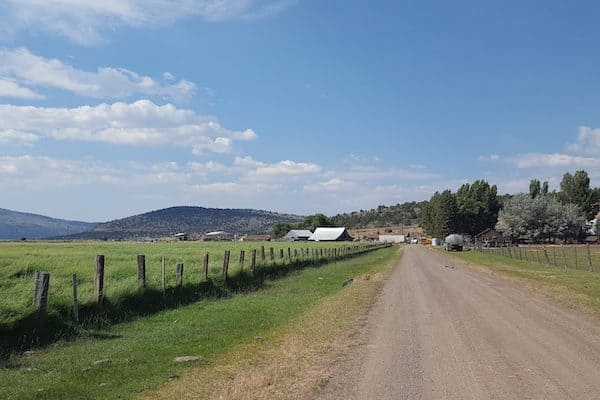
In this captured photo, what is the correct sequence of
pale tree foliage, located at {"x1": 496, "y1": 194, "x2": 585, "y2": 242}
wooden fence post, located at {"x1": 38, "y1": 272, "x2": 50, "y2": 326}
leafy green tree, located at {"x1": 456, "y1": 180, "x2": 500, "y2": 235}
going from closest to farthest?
1. wooden fence post, located at {"x1": 38, "y1": 272, "x2": 50, "y2": 326}
2. pale tree foliage, located at {"x1": 496, "y1": 194, "x2": 585, "y2": 242}
3. leafy green tree, located at {"x1": 456, "y1": 180, "x2": 500, "y2": 235}

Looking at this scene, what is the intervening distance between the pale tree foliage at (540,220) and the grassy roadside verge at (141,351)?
103 metres

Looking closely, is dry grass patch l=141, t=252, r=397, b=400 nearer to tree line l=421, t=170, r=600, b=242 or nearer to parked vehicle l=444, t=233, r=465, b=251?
parked vehicle l=444, t=233, r=465, b=251

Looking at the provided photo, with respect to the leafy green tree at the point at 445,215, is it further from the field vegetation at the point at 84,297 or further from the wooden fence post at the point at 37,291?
the wooden fence post at the point at 37,291

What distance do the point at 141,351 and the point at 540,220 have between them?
11338 centimetres

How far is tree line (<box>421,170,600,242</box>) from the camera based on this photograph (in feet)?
368

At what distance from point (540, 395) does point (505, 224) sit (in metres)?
116

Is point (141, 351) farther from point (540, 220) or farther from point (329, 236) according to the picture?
point (329, 236)


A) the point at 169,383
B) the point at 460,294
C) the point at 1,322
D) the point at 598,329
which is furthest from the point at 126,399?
the point at 460,294

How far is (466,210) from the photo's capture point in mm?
142250

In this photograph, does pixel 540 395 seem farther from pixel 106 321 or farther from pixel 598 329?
pixel 106 321

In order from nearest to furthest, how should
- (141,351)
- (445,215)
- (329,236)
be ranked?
(141,351) → (445,215) → (329,236)

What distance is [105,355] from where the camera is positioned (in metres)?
10.9

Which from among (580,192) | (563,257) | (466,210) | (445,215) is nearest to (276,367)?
(563,257)

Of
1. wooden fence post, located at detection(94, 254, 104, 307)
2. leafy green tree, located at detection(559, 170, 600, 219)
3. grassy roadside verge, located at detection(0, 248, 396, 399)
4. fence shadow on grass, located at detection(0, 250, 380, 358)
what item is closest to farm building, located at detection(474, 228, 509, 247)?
leafy green tree, located at detection(559, 170, 600, 219)
